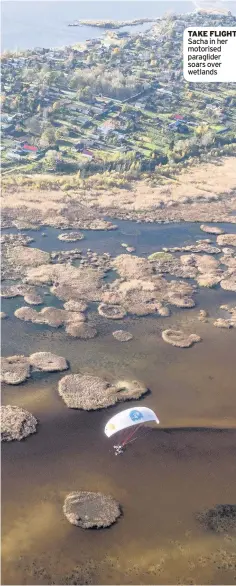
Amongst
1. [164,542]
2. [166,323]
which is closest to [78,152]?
[166,323]

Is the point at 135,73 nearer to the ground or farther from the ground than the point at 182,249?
farther from the ground

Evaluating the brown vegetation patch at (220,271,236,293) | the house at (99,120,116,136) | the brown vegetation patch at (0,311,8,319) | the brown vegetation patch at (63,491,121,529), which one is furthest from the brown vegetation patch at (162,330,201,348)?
the house at (99,120,116,136)

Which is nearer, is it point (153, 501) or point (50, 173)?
point (153, 501)

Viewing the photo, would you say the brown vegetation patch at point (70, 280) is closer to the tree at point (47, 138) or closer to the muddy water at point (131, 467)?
the muddy water at point (131, 467)

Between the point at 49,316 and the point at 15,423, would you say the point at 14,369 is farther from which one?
the point at 49,316

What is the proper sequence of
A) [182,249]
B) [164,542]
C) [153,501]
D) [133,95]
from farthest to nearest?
1. [133,95]
2. [182,249]
3. [153,501]
4. [164,542]

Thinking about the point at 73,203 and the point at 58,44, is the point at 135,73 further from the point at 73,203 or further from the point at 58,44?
the point at 73,203

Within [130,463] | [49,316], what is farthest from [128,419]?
[49,316]
